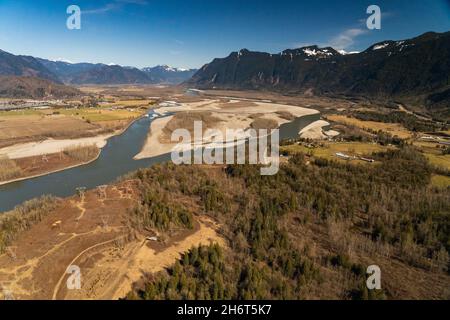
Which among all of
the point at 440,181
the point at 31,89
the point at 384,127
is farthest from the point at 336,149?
the point at 31,89

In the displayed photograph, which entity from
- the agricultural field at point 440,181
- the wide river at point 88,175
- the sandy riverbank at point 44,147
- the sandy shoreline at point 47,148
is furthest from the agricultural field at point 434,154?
the sandy riverbank at point 44,147

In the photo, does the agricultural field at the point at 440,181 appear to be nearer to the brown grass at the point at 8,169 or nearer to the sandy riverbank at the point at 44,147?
the brown grass at the point at 8,169

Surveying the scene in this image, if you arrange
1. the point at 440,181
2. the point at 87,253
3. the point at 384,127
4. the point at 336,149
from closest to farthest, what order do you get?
the point at 87,253
the point at 440,181
the point at 336,149
the point at 384,127

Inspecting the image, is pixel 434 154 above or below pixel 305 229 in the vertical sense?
above

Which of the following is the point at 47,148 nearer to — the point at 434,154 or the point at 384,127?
the point at 434,154

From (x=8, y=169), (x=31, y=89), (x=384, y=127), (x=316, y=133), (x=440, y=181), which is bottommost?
(x=8, y=169)

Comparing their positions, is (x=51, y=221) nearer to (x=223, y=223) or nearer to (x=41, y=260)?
(x=41, y=260)

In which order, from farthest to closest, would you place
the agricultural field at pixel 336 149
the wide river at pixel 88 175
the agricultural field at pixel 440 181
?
the agricultural field at pixel 336 149 → the wide river at pixel 88 175 → the agricultural field at pixel 440 181
